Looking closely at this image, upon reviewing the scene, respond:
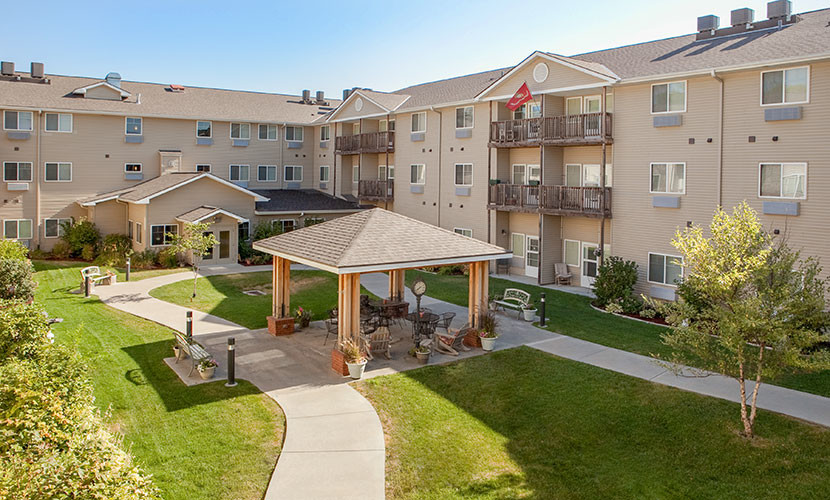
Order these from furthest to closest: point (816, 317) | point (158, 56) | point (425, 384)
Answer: point (158, 56) < point (425, 384) < point (816, 317)

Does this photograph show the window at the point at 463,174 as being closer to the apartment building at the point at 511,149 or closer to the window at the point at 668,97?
the apartment building at the point at 511,149

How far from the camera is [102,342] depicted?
57.7ft

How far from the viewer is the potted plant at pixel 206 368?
566 inches

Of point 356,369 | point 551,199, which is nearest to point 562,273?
point 551,199

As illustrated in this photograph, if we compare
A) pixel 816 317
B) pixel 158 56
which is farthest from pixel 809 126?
pixel 158 56

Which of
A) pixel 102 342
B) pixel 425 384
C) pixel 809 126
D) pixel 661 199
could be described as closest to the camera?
pixel 425 384

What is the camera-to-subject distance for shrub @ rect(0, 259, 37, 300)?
20.1 m

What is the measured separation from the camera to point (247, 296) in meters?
24.9

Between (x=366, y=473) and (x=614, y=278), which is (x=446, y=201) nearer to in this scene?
(x=614, y=278)

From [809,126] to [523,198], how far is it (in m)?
11.9

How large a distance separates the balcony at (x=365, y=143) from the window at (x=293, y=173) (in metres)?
4.11

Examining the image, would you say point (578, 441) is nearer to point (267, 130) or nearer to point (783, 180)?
point (783, 180)

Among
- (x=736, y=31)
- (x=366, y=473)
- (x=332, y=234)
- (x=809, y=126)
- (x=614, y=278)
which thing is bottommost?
(x=366, y=473)

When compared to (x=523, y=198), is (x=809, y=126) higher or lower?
higher
